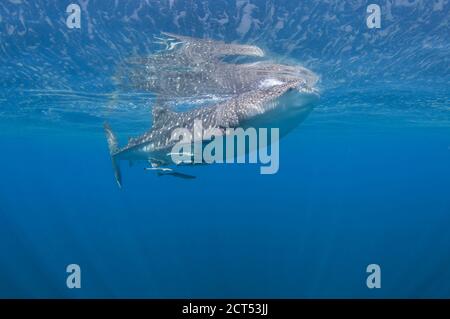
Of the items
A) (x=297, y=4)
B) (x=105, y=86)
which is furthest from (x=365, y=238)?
(x=297, y=4)

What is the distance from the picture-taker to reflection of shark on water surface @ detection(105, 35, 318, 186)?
28.3 ft

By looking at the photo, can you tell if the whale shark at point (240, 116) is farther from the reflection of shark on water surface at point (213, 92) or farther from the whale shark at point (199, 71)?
the whale shark at point (199, 71)

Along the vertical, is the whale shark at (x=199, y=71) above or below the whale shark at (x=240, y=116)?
above

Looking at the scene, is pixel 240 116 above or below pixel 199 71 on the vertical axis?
below

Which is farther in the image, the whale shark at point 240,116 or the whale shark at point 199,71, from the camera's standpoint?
the whale shark at point 199,71

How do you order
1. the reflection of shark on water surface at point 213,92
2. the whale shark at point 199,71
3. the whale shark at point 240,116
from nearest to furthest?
the whale shark at point 240,116
the reflection of shark on water surface at point 213,92
the whale shark at point 199,71

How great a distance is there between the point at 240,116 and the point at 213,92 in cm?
784

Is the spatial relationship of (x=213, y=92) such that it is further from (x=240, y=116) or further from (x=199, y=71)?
(x=240, y=116)

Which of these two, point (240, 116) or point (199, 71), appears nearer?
point (240, 116)

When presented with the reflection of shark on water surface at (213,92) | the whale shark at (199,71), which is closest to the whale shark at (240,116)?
the reflection of shark on water surface at (213,92)

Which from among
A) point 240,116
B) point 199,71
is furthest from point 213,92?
point 240,116

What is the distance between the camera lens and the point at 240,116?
8.66 meters

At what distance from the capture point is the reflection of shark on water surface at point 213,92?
8.64 metres

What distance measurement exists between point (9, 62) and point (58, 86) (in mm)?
3577
